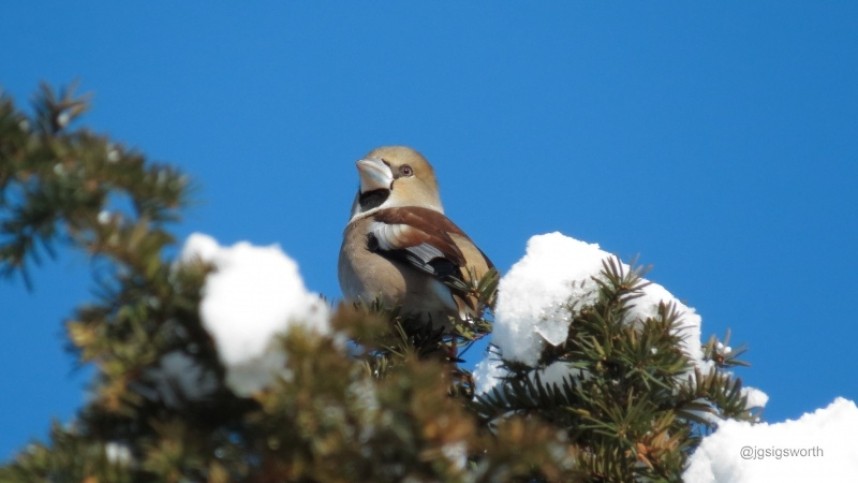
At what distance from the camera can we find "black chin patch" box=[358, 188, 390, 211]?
6.16m

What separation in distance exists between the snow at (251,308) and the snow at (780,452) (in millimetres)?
1169

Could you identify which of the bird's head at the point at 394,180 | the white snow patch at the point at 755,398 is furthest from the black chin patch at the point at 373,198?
the white snow patch at the point at 755,398

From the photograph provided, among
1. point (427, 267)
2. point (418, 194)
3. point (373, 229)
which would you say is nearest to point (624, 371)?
point (427, 267)

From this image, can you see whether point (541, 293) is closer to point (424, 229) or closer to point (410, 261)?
point (410, 261)

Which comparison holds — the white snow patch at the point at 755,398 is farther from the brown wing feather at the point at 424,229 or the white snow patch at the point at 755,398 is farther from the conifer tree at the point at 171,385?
the brown wing feather at the point at 424,229

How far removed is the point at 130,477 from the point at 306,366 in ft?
0.81

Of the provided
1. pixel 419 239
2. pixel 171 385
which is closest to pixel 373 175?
pixel 419 239

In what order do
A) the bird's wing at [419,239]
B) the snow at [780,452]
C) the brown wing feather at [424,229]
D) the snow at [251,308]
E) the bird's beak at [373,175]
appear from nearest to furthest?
the snow at [251,308] < the snow at [780,452] < the bird's wing at [419,239] < the brown wing feather at [424,229] < the bird's beak at [373,175]

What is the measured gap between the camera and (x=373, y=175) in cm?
615

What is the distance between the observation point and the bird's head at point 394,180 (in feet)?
20.2

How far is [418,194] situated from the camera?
6.35m

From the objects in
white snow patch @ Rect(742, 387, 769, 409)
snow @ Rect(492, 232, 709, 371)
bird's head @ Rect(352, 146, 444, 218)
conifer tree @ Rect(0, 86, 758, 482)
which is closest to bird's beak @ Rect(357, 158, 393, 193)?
bird's head @ Rect(352, 146, 444, 218)

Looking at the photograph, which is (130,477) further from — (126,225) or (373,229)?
(373,229)

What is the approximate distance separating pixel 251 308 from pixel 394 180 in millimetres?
5130
